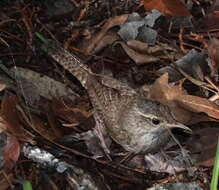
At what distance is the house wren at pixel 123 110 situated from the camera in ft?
14.7

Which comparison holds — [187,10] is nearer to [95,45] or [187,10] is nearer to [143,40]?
[143,40]

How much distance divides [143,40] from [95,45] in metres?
0.46

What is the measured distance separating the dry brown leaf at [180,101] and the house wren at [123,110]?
194mm

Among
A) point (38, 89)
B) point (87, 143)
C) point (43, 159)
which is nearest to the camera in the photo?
point (43, 159)

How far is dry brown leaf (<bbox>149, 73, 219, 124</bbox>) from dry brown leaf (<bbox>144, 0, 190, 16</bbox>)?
944 mm

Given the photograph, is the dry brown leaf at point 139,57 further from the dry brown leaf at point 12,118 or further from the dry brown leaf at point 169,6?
the dry brown leaf at point 12,118

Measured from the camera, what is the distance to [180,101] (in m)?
4.68

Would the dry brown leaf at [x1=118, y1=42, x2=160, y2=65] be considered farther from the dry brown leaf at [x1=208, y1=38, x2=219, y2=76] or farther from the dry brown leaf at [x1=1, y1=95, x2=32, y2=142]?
the dry brown leaf at [x1=1, y1=95, x2=32, y2=142]

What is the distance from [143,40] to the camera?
5.23 metres

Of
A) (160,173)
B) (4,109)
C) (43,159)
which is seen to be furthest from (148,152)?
(4,109)

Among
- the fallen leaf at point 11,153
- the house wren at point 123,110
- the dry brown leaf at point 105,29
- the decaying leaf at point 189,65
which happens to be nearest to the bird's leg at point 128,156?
the house wren at point 123,110

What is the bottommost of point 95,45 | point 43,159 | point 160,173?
point 160,173

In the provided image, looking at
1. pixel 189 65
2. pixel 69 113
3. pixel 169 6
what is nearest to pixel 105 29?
Result: pixel 169 6

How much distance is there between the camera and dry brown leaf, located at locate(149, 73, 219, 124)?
4613 mm
